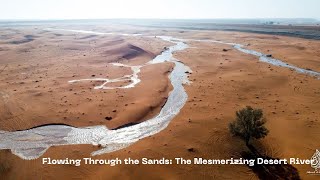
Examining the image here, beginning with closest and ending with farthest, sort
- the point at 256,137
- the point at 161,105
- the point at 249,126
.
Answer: the point at 256,137 < the point at 249,126 < the point at 161,105

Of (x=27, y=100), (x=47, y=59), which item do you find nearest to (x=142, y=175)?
(x=27, y=100)

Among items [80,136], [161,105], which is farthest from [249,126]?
[80,136]

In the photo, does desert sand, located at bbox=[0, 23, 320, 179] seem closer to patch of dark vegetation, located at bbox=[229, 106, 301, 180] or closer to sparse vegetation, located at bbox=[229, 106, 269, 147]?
patch of dark vegetation, located at bbox=[229, 106, 301, 180]

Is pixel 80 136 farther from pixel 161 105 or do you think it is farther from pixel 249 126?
pixel 249 126

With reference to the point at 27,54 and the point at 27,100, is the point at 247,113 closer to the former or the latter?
the point at 27,100

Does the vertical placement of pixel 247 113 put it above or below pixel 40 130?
above
